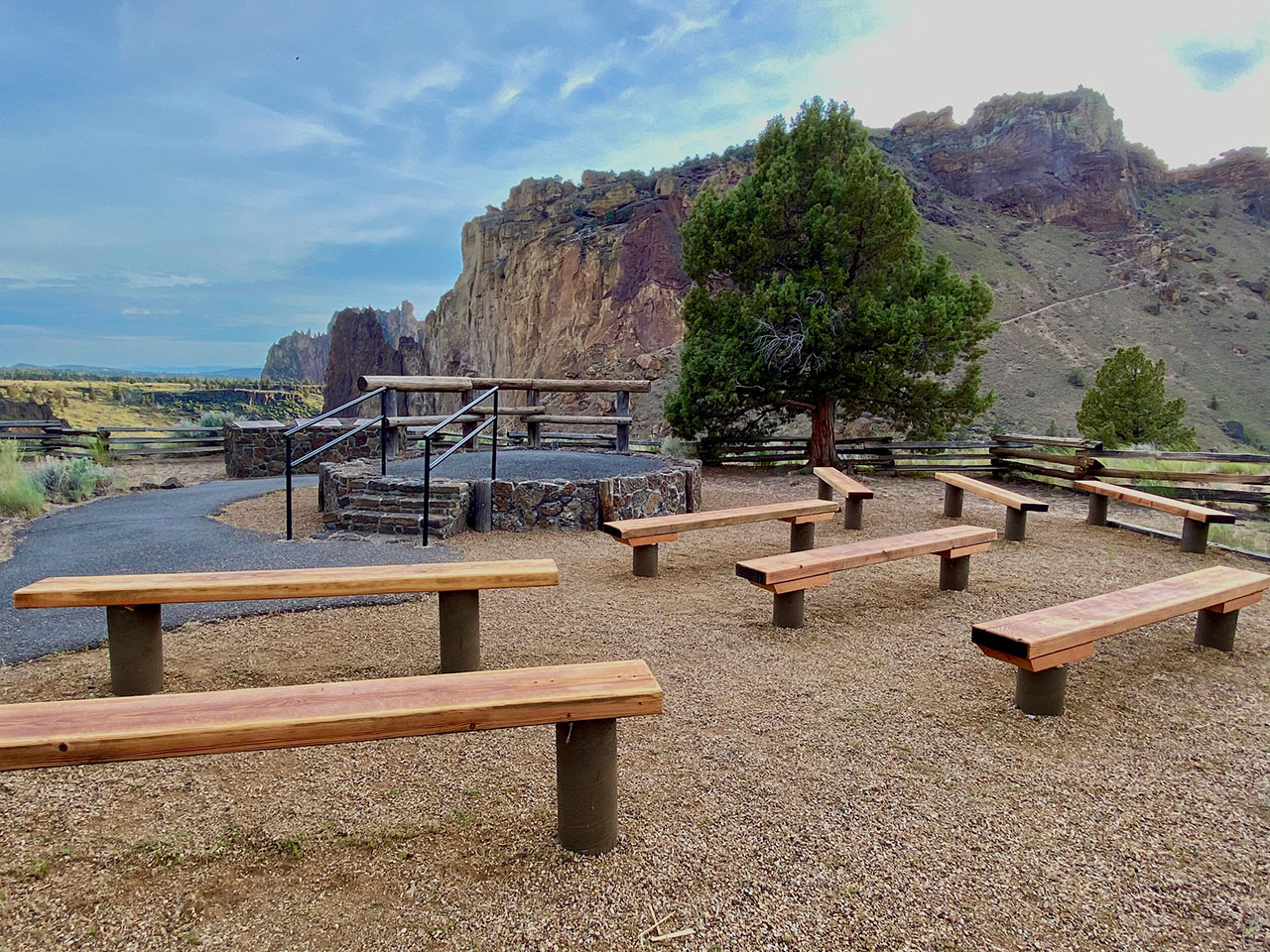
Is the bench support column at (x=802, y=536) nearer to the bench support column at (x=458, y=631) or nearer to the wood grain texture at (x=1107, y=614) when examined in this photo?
the wood grain texture at (x=1107, y=614)

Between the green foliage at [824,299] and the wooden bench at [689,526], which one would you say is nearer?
the wooden bench at [689,526]

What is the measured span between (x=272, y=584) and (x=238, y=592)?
14 centimetres

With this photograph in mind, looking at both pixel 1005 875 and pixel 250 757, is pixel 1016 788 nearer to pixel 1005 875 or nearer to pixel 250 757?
pixel 1005 875

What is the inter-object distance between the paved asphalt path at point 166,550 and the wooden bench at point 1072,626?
3.60 m

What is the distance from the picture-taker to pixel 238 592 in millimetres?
3148

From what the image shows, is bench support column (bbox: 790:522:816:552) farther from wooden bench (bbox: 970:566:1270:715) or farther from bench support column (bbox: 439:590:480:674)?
bench support column (bbox: 439:590:480:674)

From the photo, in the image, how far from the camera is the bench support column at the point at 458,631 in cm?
335

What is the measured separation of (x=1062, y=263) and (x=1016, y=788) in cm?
4183

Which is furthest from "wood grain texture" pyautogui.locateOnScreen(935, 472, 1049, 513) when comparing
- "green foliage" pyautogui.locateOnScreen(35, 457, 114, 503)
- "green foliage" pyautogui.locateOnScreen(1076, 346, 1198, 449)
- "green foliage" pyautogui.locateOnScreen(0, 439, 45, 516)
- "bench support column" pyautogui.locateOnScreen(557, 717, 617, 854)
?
"green foliage" pyautogui.locateOnScreen(35, 457, 114, 503)

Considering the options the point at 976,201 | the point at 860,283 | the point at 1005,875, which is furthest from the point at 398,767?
the point at 976,201

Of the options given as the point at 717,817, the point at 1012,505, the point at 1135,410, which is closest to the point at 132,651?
the point at 717,817

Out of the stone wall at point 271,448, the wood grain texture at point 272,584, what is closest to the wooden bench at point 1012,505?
the wood grain texture at point 272,584

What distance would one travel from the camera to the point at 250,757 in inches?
102

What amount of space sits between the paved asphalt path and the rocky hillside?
20484 millimetres
